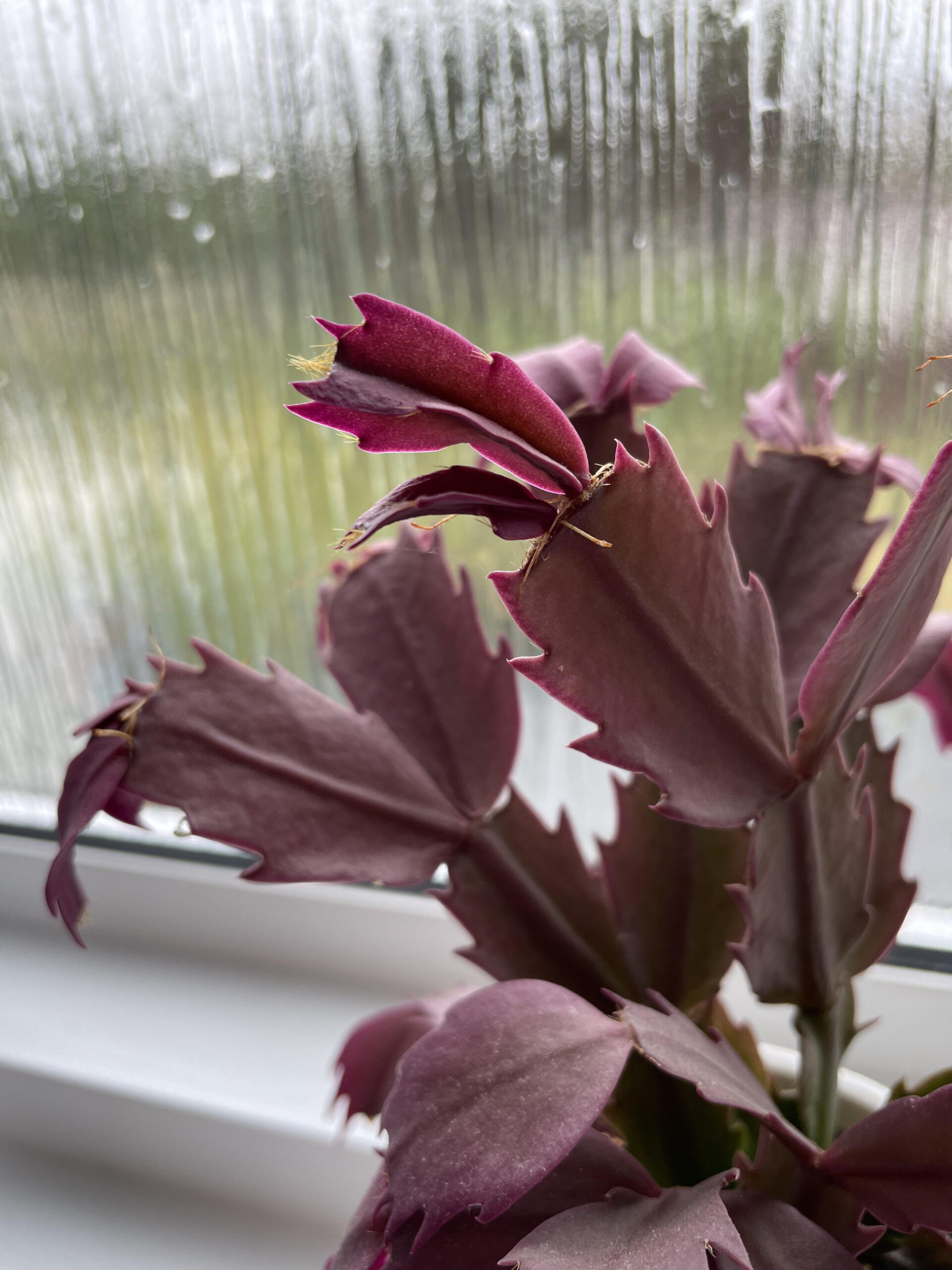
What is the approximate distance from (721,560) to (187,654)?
Answer: 0.65 m

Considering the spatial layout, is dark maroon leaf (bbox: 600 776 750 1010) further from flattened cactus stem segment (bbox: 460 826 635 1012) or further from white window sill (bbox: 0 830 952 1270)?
white window sill (bbox: 0 830 952 1270)

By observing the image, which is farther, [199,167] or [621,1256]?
[199,167]

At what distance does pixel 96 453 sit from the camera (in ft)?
2.52

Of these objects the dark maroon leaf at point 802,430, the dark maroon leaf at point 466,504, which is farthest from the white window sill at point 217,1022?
the dark maroon leaf at point 466,504

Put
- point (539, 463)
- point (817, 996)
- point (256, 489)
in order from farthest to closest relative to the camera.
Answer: point (256, 489) → point (817, 996) → point (539, 463)

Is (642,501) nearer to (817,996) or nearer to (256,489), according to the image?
(817,996)

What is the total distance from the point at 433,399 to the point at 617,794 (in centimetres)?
24

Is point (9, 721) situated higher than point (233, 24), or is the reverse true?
point (233, 24)

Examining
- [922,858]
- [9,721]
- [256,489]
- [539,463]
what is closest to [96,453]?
[256,489]

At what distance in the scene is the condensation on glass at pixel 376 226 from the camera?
0.55 metres

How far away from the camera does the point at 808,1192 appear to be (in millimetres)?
335

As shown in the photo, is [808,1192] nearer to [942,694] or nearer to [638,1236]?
[638,1236]

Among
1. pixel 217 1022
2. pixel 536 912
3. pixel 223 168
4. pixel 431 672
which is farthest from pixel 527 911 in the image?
pixel 223 168

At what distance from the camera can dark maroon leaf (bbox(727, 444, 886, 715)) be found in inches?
15.8
